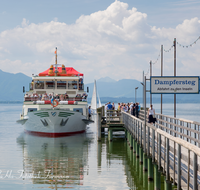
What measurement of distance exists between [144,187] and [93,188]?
212cm

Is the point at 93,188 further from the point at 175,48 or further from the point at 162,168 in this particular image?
the point at 175,48

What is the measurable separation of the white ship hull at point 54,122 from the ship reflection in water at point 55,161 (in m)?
1.07

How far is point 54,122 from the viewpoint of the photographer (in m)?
29.3

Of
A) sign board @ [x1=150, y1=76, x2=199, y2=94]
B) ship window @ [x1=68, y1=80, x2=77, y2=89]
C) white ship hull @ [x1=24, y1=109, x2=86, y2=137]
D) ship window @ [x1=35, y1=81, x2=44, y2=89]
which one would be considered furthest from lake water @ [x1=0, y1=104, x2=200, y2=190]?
ship window @ [x1=35, y1=81, x2=44, y2=89]

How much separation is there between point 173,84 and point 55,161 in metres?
9.31

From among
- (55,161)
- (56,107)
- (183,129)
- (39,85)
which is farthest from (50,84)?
(183,129)

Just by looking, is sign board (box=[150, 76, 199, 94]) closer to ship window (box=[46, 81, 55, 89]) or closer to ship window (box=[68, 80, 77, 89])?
ship window (box=[68, 80, 77, 89])

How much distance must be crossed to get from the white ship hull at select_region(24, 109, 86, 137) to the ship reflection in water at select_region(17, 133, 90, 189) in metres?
1.07

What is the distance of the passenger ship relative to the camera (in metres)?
29.3

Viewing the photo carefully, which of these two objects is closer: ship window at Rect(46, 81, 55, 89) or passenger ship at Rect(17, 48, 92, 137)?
passenger ship at Rect(17, 48, 92, 137)

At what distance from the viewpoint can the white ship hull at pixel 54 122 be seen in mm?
28938

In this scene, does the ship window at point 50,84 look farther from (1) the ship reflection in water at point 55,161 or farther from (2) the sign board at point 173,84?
(2) the sign board at point 173,84

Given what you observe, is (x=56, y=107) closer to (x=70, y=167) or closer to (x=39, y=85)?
(x=39, y=85)

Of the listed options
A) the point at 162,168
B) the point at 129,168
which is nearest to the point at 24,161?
the point at 129,168
